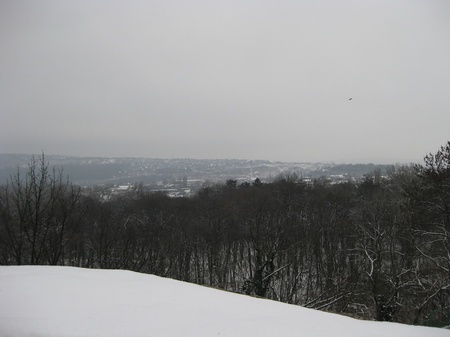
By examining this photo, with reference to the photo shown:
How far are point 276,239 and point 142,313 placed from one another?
19.7m

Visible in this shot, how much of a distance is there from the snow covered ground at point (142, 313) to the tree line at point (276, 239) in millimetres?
6432

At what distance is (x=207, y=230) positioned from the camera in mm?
36719

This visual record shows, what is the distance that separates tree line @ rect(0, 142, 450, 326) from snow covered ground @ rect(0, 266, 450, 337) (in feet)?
21.1

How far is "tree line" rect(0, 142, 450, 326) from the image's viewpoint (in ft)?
48.9

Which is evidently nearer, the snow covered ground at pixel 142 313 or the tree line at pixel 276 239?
the snow covered ground at pixel 142 313

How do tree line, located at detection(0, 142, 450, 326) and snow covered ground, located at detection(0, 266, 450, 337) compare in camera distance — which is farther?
tree line, located at detection(0, 142, 450, 326)

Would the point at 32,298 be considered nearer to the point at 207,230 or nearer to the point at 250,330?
the point at 250,330

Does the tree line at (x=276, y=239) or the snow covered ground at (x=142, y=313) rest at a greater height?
the snow covered ground at (x=142, y=313)

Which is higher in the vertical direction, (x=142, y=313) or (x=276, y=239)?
(x=142, y=313)

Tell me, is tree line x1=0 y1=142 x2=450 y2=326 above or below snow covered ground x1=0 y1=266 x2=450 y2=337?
below

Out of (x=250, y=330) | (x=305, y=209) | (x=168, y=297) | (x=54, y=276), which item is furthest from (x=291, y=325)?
(x=305, y=209)

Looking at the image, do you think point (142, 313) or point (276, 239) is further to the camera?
point (276, 239)

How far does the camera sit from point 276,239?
78.0ft

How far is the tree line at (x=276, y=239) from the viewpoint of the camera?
14.9m
